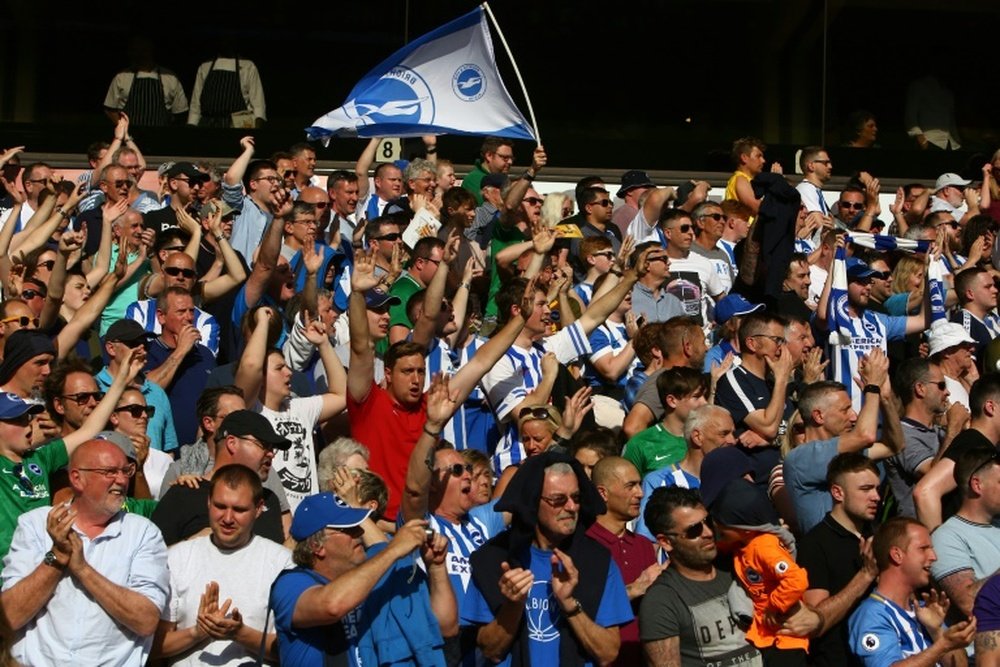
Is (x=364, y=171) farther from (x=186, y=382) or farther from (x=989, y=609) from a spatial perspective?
(x=989, y=609)

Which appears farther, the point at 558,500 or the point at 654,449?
the point at 654,449

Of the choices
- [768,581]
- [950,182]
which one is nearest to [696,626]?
[768,581]

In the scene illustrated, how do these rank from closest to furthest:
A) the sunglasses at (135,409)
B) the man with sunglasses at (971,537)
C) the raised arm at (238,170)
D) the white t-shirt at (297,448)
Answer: the man with sunglasses at (971,537) < the sunglasses at (135,409) < the white t-shirt at (297,448) < the raised arm at (238,170)

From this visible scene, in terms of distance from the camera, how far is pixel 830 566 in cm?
863

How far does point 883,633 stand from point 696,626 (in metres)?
1.01

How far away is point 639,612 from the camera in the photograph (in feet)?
26.4

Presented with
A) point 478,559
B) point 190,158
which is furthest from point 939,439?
point 190,158

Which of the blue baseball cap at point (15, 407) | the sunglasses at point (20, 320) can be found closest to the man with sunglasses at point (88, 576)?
the blue baseball cap at point (15, 407)

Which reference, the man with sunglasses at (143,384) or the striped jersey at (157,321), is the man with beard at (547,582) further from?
the striped jersey at (157,321)

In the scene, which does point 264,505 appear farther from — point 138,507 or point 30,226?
point 30,226

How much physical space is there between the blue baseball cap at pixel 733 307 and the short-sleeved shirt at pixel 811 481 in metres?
2.80

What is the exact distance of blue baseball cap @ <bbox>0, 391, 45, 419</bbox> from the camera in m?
8.31

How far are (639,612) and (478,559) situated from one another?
764 mm

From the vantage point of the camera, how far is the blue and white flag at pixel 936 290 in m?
13.4
